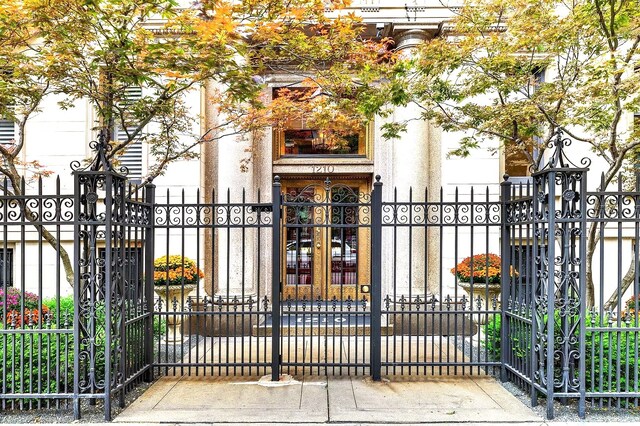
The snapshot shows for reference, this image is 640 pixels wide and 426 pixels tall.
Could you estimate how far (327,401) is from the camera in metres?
6.00

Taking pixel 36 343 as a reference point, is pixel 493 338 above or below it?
below

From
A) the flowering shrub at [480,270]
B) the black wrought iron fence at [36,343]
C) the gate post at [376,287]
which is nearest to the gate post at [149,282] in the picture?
the black wrought iron fence at [36,343]

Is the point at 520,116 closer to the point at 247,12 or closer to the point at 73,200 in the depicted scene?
the point at 247,12

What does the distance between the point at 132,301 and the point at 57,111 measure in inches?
265

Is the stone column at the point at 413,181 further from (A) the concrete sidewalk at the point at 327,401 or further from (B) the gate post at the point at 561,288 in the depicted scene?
(B) the gate post at the point at 561,288

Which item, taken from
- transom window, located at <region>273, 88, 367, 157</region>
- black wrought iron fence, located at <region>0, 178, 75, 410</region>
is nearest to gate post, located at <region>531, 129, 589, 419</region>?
black wrought iron fence, located at <region>0, 178, 75, 410</region>

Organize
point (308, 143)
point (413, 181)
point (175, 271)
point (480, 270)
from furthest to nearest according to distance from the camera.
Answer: point (308, 143), point (413, 181), point (175, 271), point (480, 270)

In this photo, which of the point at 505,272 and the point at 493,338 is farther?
the point at 493,338

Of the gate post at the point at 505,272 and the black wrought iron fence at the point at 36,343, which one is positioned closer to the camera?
the black wrought iron fence at the point at 36,343

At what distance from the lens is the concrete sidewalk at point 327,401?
549 cm

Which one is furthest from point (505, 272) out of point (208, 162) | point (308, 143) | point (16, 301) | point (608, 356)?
point (16, 301)

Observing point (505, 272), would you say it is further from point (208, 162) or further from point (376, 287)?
point (208, 162)

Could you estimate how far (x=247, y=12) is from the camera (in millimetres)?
6262

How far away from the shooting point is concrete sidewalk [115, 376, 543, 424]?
5.49 metres
